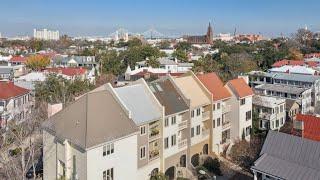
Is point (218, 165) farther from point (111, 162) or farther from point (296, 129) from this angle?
point (111, 162)

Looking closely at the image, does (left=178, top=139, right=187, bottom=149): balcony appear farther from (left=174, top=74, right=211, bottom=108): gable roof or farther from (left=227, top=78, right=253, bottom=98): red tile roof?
(left=227, top=78, right=253, bottom=98): red tile roof

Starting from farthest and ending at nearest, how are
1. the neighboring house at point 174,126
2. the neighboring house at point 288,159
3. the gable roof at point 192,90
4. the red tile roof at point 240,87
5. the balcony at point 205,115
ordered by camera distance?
the red tile roof at point 240,87
the balcony at point 205,115
the gable roof at point 192,90
the neighboring house at point 174,126
the neighboring house at point 288,159

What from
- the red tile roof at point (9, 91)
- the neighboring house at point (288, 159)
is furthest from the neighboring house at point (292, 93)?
the red tile roof at point (9, 91)

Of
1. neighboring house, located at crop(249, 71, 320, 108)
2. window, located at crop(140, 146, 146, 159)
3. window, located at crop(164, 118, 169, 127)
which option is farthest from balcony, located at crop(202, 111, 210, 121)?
neighboring house, located at crop(249, 71, 320, 108)

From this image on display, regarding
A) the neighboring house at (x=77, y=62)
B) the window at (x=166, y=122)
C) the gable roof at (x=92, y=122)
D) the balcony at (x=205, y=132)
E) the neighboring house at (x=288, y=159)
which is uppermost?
the neighboring house at (x=77, y=62)

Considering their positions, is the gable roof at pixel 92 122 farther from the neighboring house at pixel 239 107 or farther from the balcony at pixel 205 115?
the neighboring house at pixel 239 107

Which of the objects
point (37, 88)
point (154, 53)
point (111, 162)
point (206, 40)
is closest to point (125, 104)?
point (111, 162)

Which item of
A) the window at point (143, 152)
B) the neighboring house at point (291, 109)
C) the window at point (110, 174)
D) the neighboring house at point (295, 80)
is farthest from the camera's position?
the neighboring house at point (295, 80)
